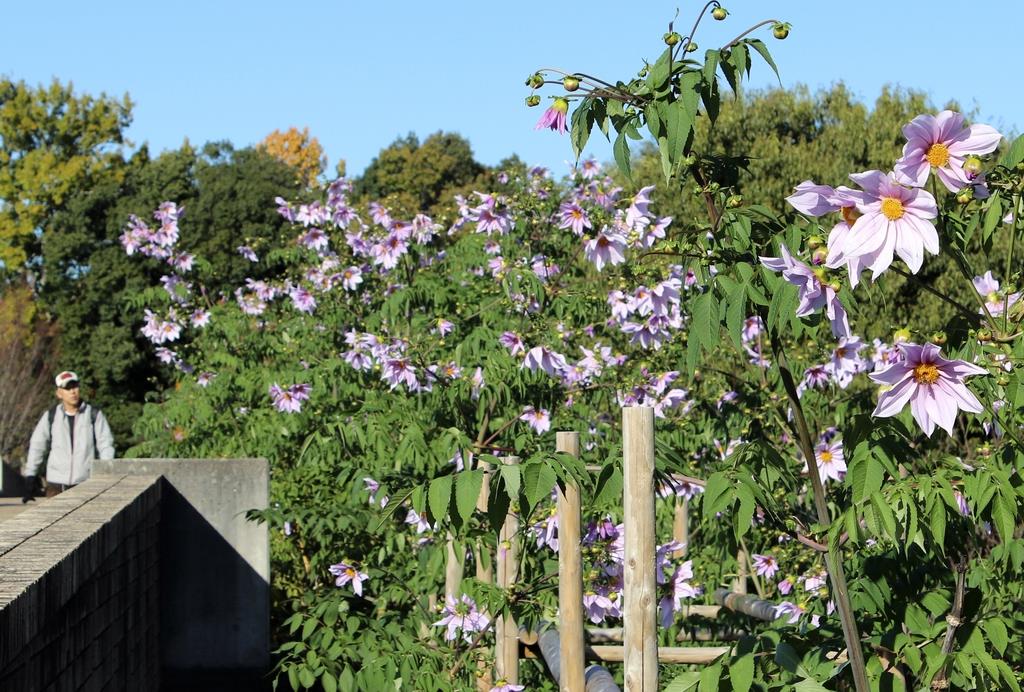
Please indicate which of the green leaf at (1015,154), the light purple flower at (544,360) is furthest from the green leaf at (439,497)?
the light purple flower at (544,360)

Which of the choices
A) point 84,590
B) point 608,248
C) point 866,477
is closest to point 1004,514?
point 866,477

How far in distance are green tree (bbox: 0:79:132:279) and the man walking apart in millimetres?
30150

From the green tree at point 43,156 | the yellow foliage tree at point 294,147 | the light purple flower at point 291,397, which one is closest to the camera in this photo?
the light purple flower at point 291,397

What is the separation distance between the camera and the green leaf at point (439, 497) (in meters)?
2.54

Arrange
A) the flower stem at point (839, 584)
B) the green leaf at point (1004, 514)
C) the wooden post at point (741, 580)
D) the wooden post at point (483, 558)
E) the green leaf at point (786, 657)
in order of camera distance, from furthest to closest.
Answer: the wooden post at point (741, 580) < the wooden post at point (483, 558) < the green leaf at point (786, 657) < the flower stem at point (839, 584) < the green leaf at point (1004, 514)

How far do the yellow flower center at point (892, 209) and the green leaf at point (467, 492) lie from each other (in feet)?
3.11

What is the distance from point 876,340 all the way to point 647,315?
1.22m

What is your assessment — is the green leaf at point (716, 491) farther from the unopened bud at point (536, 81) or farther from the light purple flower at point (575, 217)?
the light purple flower at point (575, 217)

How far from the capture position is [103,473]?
6.83m

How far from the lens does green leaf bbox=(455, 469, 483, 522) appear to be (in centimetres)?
255

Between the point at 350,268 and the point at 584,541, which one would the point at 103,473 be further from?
the point at 584,541

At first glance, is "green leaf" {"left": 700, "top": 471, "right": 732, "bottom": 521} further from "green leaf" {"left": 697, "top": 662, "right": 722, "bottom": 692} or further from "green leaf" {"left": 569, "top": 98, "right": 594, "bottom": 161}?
"green leaf" {"left": 569, "top": 98, "right": 594, "bottom": 161}

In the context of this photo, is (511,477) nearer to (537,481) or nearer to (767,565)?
(537,481)

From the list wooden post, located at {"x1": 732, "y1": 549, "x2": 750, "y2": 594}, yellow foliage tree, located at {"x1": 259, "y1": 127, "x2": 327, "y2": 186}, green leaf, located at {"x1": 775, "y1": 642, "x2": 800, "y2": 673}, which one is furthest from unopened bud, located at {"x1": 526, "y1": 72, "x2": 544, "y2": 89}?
yellow foliage tree, located at {"x1": 259, "y1": 127, "x2": 327, "y2": 186}
